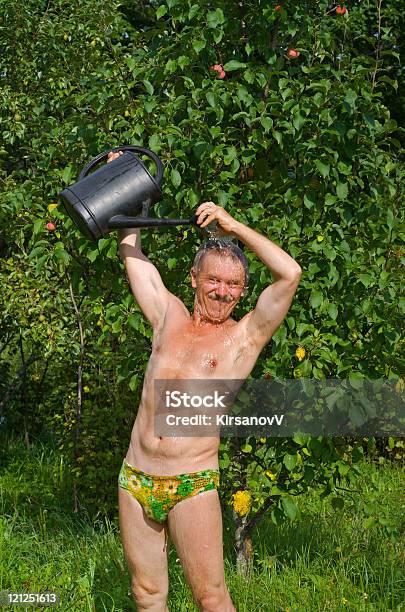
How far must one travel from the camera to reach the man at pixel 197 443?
268cm

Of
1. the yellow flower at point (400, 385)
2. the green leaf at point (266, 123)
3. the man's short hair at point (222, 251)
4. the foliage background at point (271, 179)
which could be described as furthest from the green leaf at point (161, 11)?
the yellow flower at point (400, 385)

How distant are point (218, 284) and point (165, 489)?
72cm

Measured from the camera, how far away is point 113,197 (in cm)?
293

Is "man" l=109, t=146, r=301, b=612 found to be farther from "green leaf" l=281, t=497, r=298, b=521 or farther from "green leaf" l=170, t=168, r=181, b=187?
"green leaf" l=281, t=497, r=298, b=521

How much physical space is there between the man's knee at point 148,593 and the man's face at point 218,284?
96 cm

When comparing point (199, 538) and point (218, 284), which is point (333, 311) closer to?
point (218, 284)

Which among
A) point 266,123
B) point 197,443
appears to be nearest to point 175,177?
point 266,123

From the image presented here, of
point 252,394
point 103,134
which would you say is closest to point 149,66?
point 103,134

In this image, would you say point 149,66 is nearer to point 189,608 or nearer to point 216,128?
point 216,128

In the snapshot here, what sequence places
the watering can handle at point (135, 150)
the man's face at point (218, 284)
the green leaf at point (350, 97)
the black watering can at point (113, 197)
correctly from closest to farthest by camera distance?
1. the man's face at point (218, 284)
2. the black watering can at point (113, 197)
3. the watering can handle at point (135, 150)
4. the green leaf at point (350, 97)

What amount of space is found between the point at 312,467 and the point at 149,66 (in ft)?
6.69

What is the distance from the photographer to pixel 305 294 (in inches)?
142

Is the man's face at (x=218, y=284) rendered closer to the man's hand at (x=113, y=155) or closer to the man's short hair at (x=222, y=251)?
the man's short hair at (x=222, y=251)

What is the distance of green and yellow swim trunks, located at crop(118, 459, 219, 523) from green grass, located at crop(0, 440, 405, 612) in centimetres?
105
